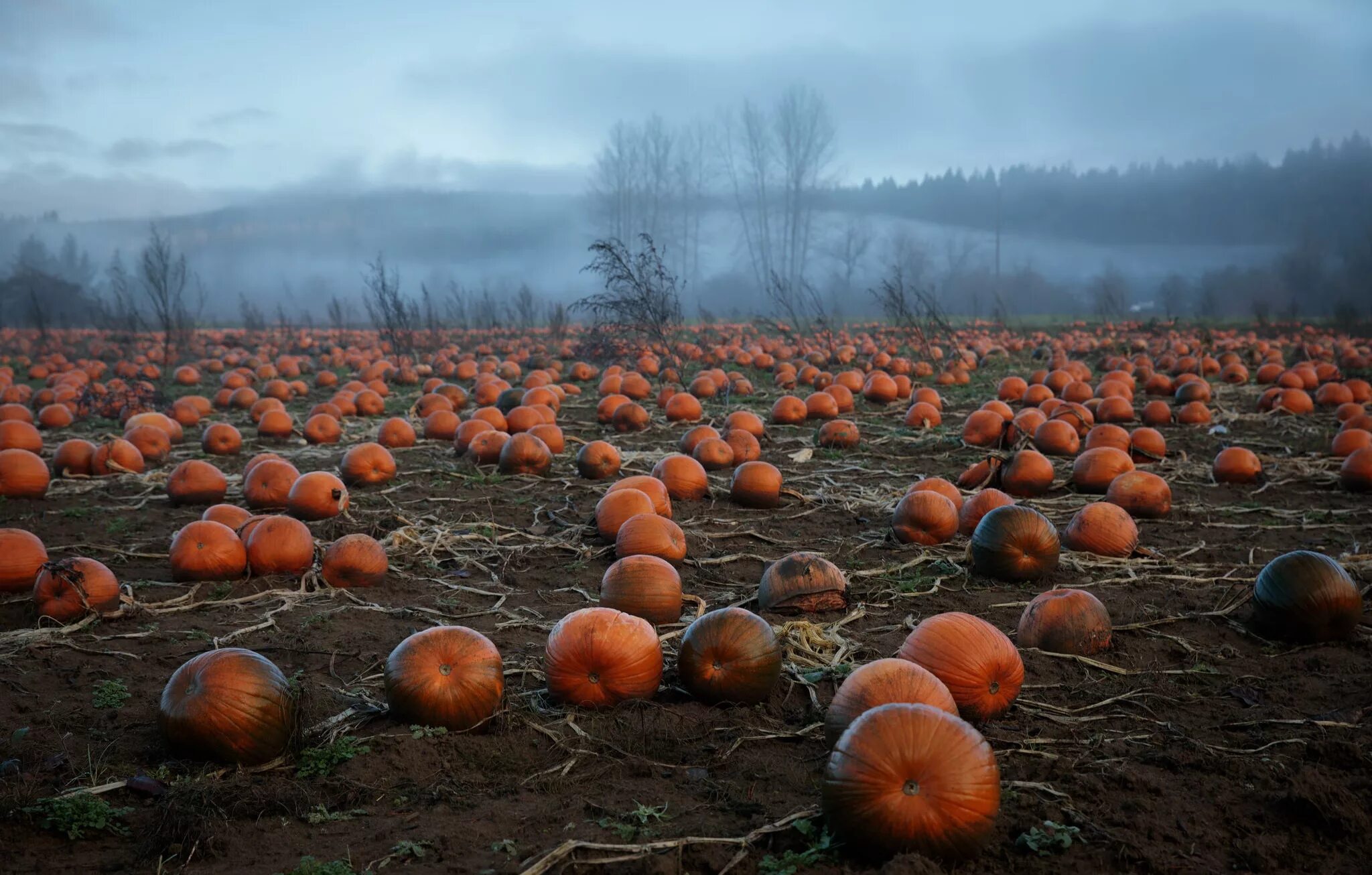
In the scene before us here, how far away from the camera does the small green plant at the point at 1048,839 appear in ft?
8.68

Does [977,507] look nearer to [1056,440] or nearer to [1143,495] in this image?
[1143,495]

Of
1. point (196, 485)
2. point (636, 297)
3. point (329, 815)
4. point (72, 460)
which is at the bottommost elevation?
point (329, 815)

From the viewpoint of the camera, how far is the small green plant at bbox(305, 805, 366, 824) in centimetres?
291

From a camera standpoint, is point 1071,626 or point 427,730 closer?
point 427,730

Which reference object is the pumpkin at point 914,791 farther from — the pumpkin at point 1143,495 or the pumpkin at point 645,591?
the pumpkin at point 1143,495

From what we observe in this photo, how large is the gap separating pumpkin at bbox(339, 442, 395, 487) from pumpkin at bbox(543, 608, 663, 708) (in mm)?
4995

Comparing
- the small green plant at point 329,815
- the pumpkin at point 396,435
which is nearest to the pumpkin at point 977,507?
the small green plant at point 329,815

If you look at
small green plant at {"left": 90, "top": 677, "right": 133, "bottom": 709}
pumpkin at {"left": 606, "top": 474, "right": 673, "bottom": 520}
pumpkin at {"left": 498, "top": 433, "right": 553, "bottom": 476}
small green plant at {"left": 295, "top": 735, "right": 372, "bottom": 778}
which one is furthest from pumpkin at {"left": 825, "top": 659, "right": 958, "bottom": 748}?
pumpkin at {"left": 498, "top": 433, "right": 553, "bottom": 476}

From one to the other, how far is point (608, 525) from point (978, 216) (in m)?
91.8

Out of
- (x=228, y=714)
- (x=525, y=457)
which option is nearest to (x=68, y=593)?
(x=228, y=714)

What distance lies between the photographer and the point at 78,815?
113 inches

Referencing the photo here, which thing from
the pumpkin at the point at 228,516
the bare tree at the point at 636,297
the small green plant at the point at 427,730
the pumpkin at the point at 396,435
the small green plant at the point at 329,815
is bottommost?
the small green plant at the point at 329,815

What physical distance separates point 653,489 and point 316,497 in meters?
2.54

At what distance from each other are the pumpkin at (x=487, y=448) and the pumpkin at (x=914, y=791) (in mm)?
6789
